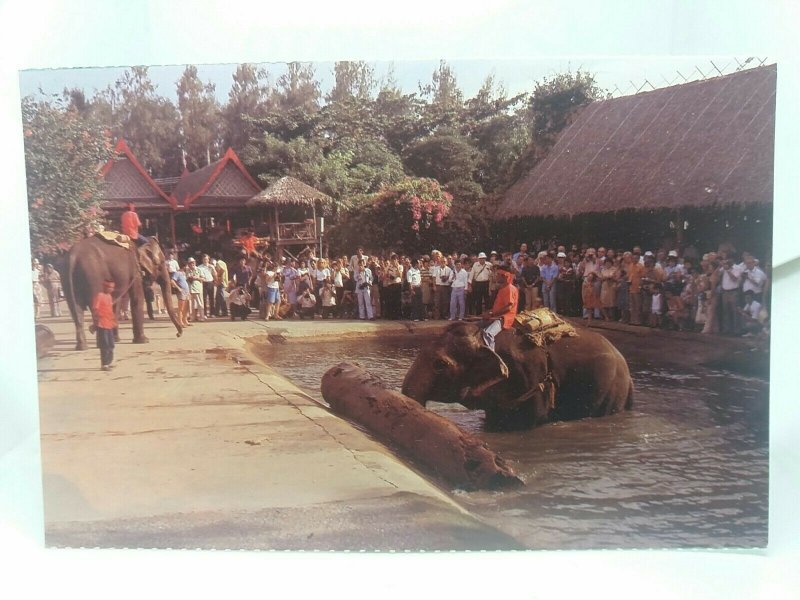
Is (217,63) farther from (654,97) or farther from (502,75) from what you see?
(654,97)

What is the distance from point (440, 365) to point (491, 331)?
1.48ft

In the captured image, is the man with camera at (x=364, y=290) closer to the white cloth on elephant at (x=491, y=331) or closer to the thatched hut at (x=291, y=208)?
the thatched hut at (x=291, y=208)

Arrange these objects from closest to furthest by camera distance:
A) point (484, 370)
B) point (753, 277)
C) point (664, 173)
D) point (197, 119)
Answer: point (753, 277), point (664, 173), point (484, 370), point (197, 119)

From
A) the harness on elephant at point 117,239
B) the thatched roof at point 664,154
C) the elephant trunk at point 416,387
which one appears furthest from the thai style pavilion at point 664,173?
the harness on elephant at point 117,239

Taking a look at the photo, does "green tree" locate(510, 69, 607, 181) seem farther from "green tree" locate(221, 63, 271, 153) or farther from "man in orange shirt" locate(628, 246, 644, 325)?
"green tree" locate(221, 63, 271, 153)

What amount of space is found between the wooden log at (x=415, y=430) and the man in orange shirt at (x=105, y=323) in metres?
1.69

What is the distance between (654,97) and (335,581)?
13.4ft

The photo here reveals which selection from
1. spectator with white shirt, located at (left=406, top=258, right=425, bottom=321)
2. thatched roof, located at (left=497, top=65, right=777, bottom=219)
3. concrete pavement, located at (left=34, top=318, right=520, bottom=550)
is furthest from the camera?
spectator with white shirt, located at (left=406, top=258, right=425, bottom=321)

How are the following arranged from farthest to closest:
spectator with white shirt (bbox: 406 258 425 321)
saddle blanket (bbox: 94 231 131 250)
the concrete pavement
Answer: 1. saddle blanket (bbox: 94 231 131 250)
2. spectator with white shirt (bbox: 406 258 425 321)
3. the concrete pavement

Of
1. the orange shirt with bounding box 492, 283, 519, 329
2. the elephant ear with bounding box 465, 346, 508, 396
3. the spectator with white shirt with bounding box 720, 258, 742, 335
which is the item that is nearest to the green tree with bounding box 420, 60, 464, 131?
the orange shirt with bounding box 492, 283, 519, 329

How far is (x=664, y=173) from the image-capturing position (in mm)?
5453

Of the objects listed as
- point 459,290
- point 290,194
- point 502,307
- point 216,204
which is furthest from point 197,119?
point 502,307

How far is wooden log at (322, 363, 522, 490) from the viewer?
536 cm

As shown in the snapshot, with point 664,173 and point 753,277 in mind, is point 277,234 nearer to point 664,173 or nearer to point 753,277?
point 664,173
